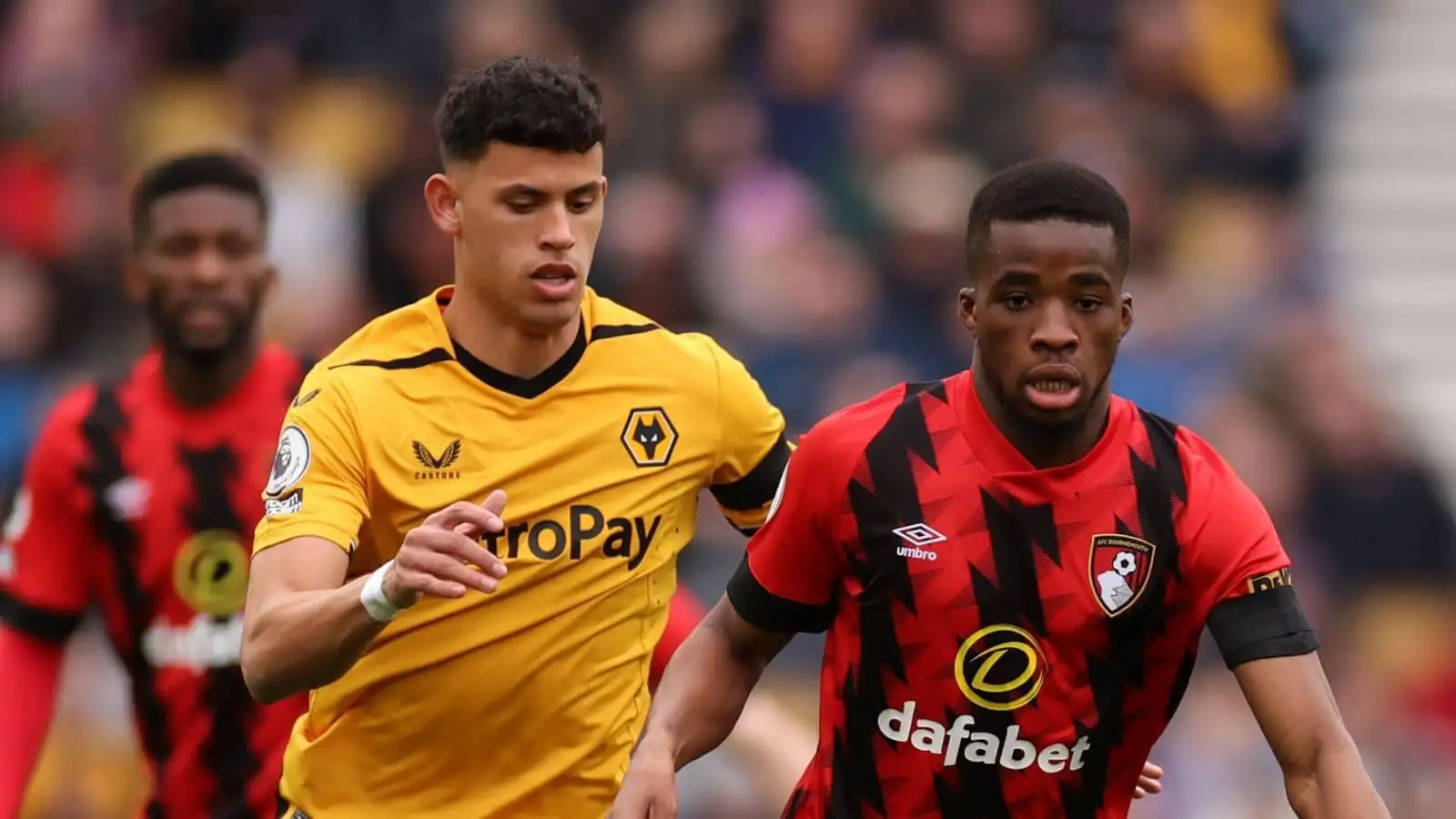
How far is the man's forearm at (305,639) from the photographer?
4.96 meters

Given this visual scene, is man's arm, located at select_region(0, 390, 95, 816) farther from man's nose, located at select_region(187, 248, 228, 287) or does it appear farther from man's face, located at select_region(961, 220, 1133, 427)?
man's face, located at select_region(961, 220, 1133, 427)

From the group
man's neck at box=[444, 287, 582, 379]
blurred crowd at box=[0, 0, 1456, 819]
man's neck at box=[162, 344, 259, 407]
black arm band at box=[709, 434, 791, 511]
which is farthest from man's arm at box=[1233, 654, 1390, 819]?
blurred crowd at box=[0, 0, 1456, 819]

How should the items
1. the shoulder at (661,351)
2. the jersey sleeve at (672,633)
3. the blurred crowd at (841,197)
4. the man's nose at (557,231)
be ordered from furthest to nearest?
the blurred crowd at (841,197) < the jersey sleeve at (672,633) < the shoulder at (661,351) < the man's nose at (557,231)

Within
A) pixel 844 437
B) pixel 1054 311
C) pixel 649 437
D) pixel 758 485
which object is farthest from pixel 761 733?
pixel 1054 311

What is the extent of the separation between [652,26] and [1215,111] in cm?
290

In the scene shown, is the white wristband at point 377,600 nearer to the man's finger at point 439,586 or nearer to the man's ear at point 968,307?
the man's finger at point 439,586

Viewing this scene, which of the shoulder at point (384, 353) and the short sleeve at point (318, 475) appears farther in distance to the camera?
the shoulder at point (384, 353)

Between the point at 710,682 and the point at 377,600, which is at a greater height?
the point at 377,600

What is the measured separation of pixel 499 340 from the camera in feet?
18.6

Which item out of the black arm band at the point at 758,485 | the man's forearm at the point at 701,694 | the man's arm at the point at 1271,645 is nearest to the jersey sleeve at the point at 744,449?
the black arm band at the point at 758,485

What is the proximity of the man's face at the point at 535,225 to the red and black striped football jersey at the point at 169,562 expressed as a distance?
136cm

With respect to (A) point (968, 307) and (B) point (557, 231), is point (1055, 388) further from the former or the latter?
(B) point (557, 231)

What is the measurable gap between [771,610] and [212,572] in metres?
1.96

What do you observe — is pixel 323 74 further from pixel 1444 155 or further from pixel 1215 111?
pixel 1444 155
